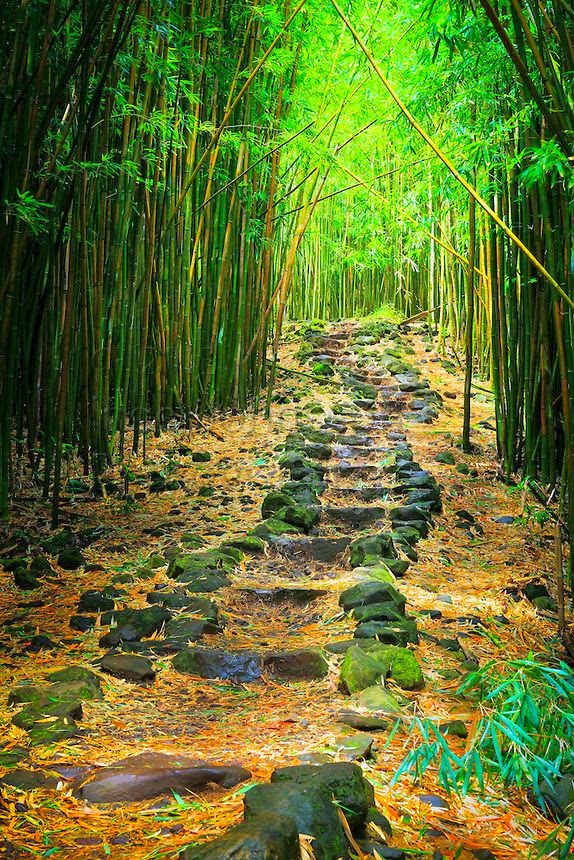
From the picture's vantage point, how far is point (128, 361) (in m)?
3.53

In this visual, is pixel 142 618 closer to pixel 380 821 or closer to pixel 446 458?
pixel 380 821

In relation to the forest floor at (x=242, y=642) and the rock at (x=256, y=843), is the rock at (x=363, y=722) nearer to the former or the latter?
the forest floor at (x=242, y=642)

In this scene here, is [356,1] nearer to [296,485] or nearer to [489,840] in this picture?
[296,485]

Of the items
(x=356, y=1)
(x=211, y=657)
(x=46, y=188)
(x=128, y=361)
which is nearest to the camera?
(x=211, y=657)

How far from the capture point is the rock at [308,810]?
3.09 feet

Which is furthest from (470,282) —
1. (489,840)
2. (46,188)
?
(489,840)

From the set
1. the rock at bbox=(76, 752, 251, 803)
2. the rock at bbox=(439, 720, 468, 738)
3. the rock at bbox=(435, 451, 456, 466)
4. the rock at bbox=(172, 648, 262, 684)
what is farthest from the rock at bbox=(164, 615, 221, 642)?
the rock at bbox=(435, 451, 456, 466)

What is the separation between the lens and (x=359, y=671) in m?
1.62

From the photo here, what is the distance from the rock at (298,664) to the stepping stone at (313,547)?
1.05 metres

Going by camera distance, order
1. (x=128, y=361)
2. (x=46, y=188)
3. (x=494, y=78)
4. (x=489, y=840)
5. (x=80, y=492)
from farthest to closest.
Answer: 1. (x=128, y=361)
2. (x=80, y=492)
3. (x=494, y=78)
4. (x=46, y=188)
5. (x=489, y=840)

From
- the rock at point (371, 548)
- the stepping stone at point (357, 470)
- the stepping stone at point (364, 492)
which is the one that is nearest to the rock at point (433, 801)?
the rock at point (371, 548)

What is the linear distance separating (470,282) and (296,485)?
84.4 inches

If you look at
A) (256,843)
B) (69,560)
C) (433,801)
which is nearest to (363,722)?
(433,801)

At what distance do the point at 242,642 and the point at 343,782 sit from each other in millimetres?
1011
